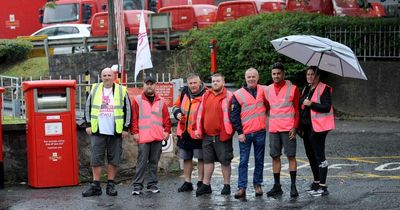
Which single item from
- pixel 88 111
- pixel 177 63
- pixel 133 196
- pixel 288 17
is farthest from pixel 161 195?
pixel 177 63

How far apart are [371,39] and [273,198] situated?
874cm

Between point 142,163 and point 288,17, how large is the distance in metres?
9.23

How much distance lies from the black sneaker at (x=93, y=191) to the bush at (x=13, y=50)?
1464cm

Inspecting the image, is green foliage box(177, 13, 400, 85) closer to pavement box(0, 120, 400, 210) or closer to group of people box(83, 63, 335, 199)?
pavement box(0, 120, 400, 210)

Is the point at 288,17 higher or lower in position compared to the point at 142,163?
higher

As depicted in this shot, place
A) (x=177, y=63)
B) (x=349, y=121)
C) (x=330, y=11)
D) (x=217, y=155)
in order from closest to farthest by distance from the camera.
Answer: (x=217, y=155), (x=349, y=121), (x=177, y=63), (x=330, y=11)

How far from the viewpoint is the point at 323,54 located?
10227 mm

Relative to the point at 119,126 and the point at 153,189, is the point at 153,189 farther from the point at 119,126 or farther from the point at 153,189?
the point at 119,126

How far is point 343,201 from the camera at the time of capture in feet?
31.5

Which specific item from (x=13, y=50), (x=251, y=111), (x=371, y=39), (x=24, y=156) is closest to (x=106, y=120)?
(x=24, y=156)

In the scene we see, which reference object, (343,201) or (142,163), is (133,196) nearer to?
(142,163)

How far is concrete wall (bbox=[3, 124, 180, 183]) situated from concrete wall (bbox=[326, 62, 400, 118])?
7109 mm

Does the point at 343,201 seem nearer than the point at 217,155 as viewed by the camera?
Yes

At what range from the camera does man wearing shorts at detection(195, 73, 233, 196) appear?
33.4ft
